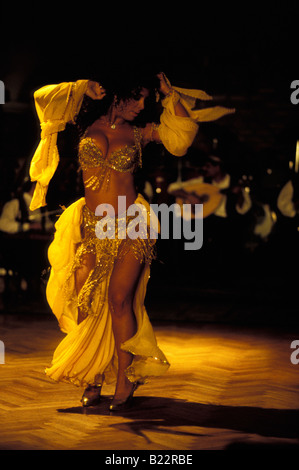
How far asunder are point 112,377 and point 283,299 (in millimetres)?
3711

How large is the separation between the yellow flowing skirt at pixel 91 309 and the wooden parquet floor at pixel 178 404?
0.55 feet

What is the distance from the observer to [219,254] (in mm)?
7543

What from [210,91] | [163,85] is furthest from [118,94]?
[210,91]

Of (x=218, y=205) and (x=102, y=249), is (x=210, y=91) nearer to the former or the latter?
(x=218, y=205)

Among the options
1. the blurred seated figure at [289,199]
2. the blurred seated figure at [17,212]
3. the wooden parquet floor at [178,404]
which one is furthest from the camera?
the blurred seated figure at [17,212]

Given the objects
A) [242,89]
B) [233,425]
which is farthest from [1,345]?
[242,89]

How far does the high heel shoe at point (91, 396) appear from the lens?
11.2 ft

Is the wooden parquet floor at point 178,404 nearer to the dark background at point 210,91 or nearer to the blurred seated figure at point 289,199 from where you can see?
the dark background at point 210,91

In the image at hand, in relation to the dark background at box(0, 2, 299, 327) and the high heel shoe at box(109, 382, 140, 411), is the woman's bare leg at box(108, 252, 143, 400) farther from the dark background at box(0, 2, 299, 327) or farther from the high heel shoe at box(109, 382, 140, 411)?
the dark background at box(0, 2, 299, 327)

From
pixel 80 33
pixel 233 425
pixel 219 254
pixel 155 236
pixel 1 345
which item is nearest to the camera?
pixel 233 425

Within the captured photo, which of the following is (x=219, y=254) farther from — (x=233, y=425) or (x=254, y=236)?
(x=233, y=425)

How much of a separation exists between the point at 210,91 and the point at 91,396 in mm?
6668

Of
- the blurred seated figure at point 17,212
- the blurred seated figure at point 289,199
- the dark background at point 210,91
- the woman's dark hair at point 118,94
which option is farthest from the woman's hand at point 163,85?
the blurred seated figure at point 17,212

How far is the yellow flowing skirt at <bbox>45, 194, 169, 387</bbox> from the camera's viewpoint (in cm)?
339
